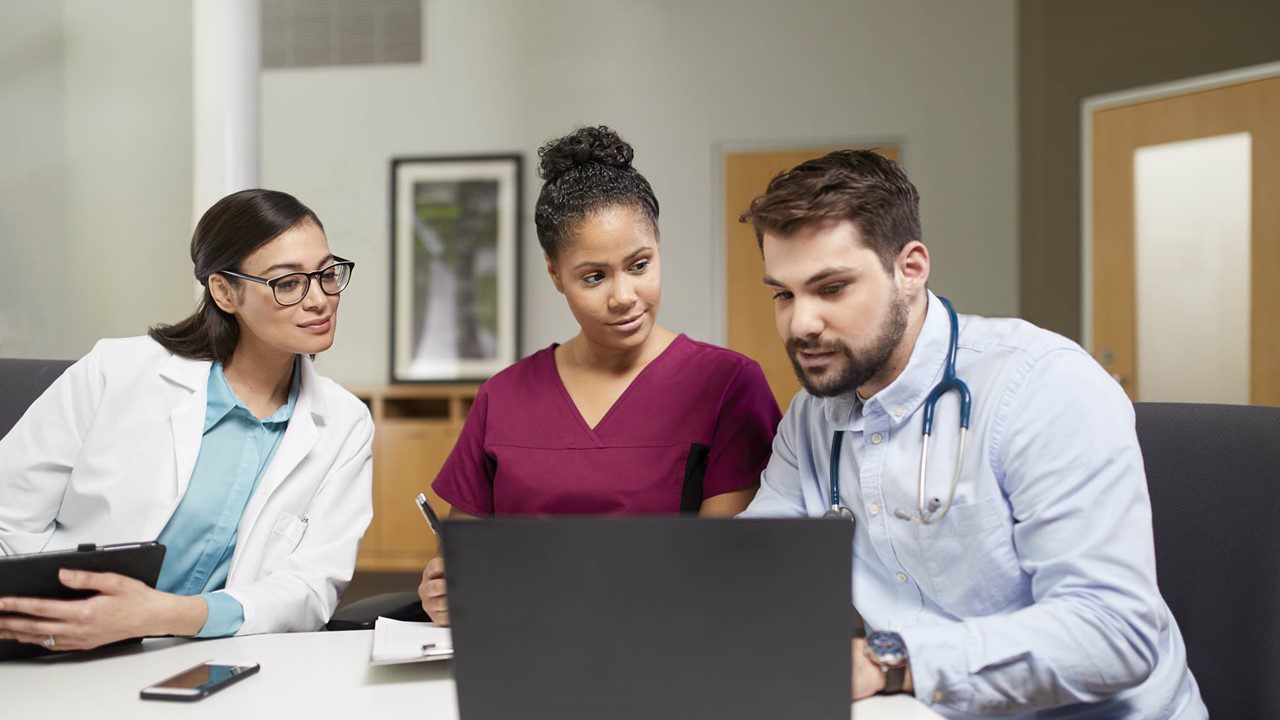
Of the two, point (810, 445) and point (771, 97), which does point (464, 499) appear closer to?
point (810, 445)

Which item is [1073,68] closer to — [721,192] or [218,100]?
[721,192]

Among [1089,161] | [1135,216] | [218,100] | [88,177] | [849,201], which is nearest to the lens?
[849,201]

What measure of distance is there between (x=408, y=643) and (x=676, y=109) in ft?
14.6

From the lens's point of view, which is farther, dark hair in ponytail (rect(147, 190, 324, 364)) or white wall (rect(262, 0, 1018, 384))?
white wall (rect(262, 0, 1018, 384))

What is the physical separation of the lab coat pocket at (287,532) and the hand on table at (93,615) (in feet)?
1.22

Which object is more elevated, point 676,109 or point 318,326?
point 676,109

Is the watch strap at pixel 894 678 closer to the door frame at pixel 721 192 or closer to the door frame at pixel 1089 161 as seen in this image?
the door frame at pixel 1089 161

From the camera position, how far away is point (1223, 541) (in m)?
1.31

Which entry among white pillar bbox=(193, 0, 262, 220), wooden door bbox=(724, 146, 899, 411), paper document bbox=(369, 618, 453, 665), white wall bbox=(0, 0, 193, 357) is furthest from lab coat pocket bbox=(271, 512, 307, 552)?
A: wooden door bbox=(724, 146, 899, 411)

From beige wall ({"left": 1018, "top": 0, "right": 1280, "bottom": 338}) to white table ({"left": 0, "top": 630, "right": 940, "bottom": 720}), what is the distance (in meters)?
4.07

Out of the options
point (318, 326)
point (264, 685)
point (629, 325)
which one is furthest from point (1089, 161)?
point (264, 685)

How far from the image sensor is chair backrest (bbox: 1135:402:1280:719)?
4.14 ft

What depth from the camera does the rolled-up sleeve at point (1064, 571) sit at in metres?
1.06

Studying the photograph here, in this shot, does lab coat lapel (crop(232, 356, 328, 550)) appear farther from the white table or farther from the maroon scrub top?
the white table
